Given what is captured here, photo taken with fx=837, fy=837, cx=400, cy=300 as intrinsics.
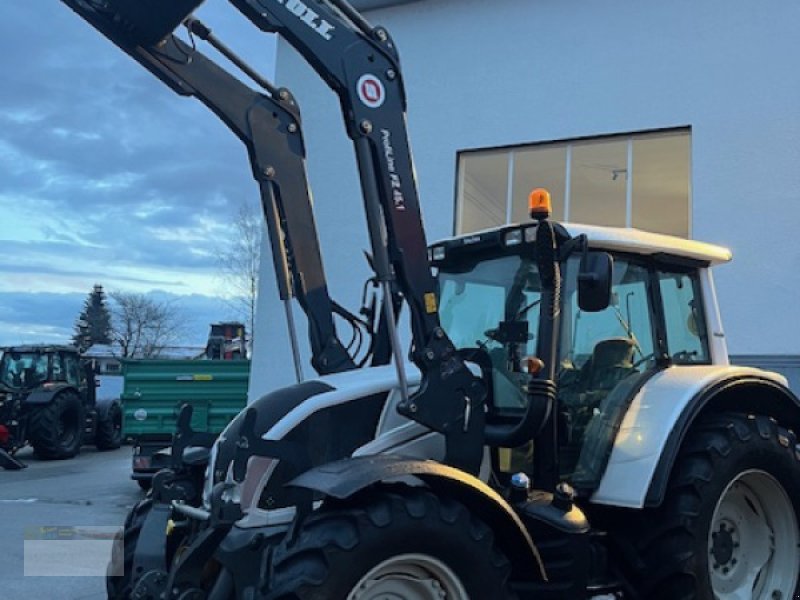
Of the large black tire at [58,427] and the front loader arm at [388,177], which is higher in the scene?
the front loader arm at [388,177]

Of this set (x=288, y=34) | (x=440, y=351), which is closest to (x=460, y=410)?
(x=440, y=351)

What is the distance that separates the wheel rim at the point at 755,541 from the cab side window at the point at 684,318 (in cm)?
78

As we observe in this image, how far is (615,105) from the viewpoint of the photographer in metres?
11.2

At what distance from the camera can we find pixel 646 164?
36.5 ft

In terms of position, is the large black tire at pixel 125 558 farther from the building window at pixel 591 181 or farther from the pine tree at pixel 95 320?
the pine tree at pixel 95 320

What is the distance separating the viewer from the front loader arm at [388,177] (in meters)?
3.95

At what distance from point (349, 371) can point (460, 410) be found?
91cm

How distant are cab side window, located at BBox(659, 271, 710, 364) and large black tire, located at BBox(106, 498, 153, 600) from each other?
313cm

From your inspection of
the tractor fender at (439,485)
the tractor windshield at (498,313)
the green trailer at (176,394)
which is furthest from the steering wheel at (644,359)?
the green trailer at (176,394)

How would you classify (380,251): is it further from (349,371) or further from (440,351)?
(349,371)

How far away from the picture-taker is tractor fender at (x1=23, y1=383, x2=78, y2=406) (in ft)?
52.1

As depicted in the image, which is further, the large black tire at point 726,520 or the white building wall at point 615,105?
the white building wall at point 615,105

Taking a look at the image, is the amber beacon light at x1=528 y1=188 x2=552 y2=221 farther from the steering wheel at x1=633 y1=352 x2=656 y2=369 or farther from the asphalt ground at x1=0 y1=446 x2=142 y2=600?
the asphalt ground at x1=0 y1=446 x2=142 y2=600

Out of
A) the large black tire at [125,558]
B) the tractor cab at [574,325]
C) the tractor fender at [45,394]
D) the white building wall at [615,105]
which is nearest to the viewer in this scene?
the tractor cab at [574,325]
